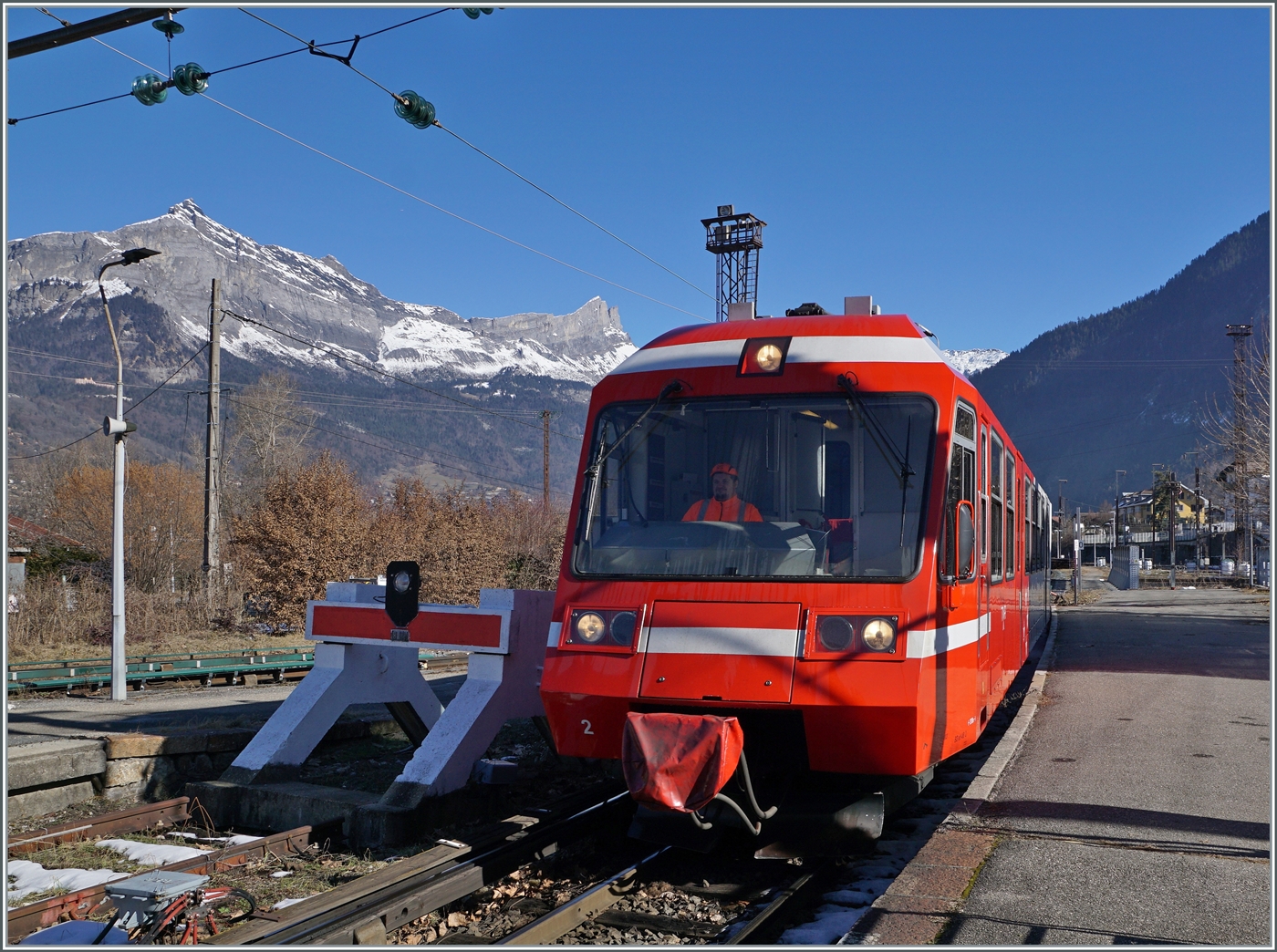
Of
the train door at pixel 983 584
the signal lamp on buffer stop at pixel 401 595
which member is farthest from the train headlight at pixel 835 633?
the signal lamp on buffer stop at pixel 401 595

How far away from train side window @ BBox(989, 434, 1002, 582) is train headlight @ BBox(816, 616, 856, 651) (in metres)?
2.56

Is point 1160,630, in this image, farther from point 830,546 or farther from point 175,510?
point 175,510

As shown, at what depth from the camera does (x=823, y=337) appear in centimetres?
744

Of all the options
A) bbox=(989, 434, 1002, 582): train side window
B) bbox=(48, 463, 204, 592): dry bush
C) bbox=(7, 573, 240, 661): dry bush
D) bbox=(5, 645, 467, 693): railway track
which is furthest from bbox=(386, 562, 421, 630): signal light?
bbox=(48, 463, 204, 592): dry bush

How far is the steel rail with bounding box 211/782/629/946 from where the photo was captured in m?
5.83

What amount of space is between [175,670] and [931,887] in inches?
750

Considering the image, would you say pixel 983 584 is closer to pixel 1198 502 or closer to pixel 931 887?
pixel 931 887

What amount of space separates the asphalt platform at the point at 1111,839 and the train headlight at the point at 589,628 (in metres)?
2.27

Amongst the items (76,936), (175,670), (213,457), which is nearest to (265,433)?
(213,457)

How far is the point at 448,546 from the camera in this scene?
39.1 m

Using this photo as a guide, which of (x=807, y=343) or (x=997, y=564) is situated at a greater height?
(x=807, y=343)


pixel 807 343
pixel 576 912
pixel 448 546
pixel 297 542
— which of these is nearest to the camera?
pixel 576 912

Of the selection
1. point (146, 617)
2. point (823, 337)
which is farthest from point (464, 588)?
point (823, 337)

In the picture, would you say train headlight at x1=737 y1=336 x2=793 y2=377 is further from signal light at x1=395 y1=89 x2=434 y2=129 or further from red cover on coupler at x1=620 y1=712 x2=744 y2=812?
signal light at x1=395 y1=89 x2=434 y2=129
